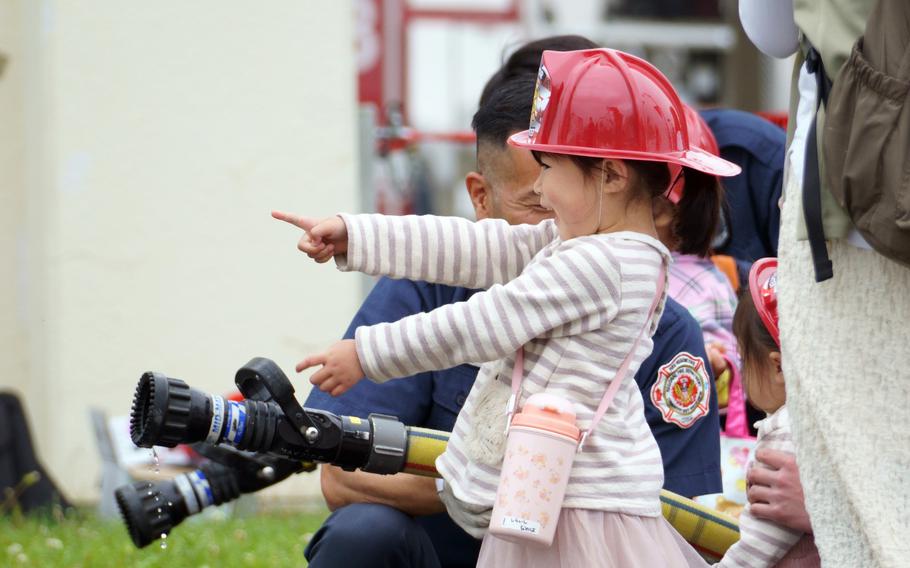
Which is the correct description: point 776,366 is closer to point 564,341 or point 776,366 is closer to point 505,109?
point 564,341

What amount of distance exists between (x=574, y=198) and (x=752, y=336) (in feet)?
1.70

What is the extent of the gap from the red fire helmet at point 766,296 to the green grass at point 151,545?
1990 mm

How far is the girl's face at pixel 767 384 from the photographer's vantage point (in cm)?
250

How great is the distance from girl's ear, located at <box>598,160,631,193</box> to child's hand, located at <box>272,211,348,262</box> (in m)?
0.41

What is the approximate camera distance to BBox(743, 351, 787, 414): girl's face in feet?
8.20

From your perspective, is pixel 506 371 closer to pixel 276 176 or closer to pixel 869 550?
pixel 869 550

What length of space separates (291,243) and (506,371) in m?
3.49

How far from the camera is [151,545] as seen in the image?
4309mm

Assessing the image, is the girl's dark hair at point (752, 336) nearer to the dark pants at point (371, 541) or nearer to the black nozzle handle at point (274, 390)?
the dark pants at point (371, 541)

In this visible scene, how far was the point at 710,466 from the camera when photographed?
271 cm

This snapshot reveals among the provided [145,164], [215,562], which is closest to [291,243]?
[145,164]

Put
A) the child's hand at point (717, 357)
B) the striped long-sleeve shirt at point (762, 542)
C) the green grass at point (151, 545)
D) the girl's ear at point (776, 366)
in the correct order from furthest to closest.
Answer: the green grass at point (151, 545), the child's hand at point (717, 357), the girl's ear at point (776, 366), the striped long-sleeve shirt at point (762, 542)

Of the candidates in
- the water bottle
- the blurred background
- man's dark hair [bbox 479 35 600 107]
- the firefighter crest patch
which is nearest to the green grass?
the blurred background

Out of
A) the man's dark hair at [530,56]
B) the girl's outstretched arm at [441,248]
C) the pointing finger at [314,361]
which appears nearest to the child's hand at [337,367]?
the pointing finger at [314,361]
